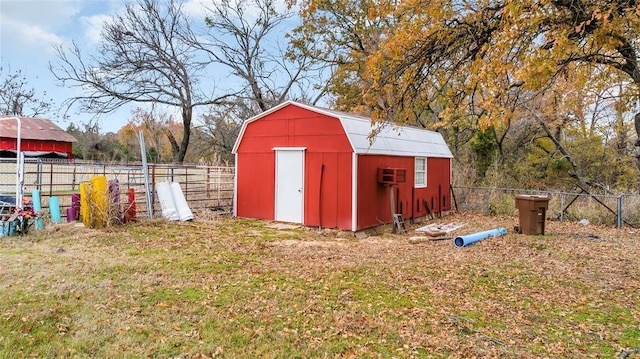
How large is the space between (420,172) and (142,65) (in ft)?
40.7

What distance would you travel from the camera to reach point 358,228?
29.8 ft

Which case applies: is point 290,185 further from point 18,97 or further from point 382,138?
point 18,97

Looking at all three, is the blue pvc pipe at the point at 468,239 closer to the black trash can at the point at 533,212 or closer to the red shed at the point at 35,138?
the black trash can at the point at 533,212

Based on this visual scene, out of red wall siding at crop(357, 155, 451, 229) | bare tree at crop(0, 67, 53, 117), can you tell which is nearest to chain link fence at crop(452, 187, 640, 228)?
red wall siding at crop(357, 155, 451, 229)

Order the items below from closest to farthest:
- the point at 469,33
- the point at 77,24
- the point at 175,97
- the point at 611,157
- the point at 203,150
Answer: the point at 469,33
the point at 77,24
the point at 611,157
the point at 175,97
the point at 203,150

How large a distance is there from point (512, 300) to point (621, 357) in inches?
54.6

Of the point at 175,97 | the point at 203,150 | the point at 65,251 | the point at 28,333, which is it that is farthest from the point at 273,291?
the point at 203,150

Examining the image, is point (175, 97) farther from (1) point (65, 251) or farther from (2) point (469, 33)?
(2) point (469, 33)

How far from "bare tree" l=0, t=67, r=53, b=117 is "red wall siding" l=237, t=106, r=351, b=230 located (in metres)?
21.7

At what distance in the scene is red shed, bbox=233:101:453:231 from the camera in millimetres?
9148

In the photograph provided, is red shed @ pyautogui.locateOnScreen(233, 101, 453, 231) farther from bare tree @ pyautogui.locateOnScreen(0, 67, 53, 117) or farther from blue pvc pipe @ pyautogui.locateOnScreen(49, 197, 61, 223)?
bare tree @ pyautogui.locateOnScreen(0, 67, 53, 117)

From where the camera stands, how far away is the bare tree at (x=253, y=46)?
57.9 feet

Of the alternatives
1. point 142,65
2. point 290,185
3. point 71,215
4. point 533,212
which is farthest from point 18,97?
point 533,212

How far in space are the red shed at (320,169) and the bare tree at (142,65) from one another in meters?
8.44
